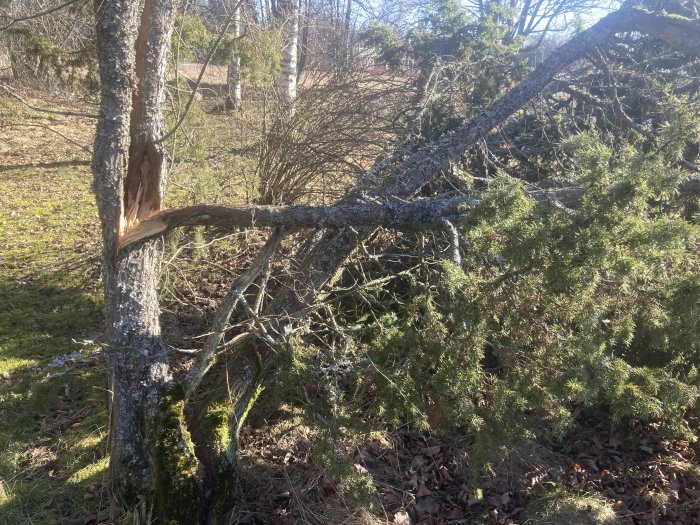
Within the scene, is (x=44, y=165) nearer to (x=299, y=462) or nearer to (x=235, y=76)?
(x=235, y=76)

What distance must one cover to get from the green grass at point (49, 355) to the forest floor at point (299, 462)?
1cm

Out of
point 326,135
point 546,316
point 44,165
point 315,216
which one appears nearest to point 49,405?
point 315,216

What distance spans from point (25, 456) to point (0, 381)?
36.4 inches

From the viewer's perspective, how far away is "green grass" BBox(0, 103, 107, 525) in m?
3.61

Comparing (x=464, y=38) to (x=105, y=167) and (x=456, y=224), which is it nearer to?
(x=456, y=224)

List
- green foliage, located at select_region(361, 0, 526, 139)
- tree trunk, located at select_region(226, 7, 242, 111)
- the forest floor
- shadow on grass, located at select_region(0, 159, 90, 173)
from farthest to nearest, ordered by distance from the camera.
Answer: shadow on grass, located at select_region(0, 159, 90, 173) → tree trunk, located at select_region(226, 7, 242, 111) → green foliage, located at select_region(361, 0, 526, 139) → the forest floor

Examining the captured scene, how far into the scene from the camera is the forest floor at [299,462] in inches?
141

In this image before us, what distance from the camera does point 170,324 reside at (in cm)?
536

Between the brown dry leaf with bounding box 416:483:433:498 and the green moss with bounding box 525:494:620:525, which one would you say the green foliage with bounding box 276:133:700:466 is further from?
the brown dry leaf with bounding box 416:483:433:498

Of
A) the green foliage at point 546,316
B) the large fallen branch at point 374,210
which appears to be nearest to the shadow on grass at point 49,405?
the large fallen branch at point 374,210

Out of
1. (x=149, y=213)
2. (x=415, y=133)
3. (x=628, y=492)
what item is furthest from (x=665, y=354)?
(x=149, y=213)

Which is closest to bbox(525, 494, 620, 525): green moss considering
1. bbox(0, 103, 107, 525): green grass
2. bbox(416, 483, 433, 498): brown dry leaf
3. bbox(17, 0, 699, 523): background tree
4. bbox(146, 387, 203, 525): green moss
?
bbox(17, 0, 699, 523): background tree

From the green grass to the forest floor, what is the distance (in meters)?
0.01

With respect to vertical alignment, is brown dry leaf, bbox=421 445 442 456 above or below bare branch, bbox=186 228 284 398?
below
